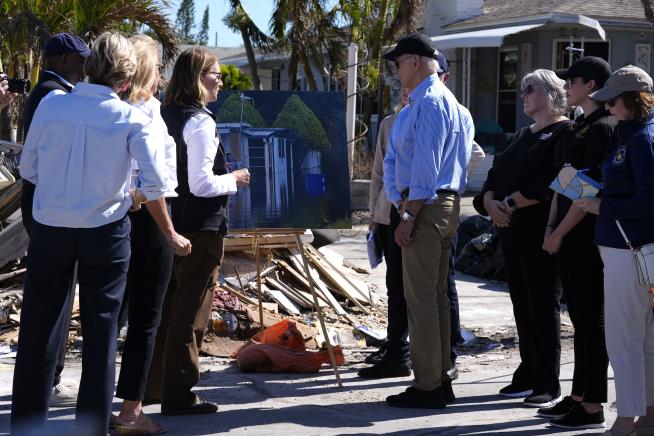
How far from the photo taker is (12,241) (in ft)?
27.5

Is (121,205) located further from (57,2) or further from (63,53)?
(57,2)

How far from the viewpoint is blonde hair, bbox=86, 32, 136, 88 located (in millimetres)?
4680

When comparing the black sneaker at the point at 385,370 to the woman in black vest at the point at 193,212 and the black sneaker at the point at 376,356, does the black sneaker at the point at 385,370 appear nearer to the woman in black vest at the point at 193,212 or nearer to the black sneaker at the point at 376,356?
the black sneaker at the point at 376,356

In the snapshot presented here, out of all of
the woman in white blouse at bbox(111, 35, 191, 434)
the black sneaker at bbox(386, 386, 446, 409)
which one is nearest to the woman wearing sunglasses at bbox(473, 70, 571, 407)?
the black sneaker at bbox(386, 386, 446, 409)

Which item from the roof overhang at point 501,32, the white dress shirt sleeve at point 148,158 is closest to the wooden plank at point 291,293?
the white dress shirt sleeve at point 148,158

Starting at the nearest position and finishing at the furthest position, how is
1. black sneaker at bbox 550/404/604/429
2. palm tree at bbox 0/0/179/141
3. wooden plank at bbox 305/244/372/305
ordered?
black sneaker at bbox 550/404/604/429 → wooden plank at bbox 305/244/372/305 → palm tree at bbox 0/0/179/141

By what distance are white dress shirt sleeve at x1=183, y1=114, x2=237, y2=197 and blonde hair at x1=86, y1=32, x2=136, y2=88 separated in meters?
0.78

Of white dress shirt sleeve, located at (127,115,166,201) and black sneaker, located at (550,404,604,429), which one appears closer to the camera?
white dress shirt sleeve, located at (127,115,166,201)

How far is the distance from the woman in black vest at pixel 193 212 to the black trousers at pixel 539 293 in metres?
1.75

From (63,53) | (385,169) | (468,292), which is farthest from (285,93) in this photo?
(468,292)

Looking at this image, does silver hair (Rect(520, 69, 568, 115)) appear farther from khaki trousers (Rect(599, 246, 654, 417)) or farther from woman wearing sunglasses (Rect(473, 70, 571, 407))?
khaki trousers (Rect(599, 246, 654, 417))

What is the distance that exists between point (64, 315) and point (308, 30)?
21.5 meters

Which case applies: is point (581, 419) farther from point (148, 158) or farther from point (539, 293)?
point (148, 158)

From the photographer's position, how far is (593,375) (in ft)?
18.6
